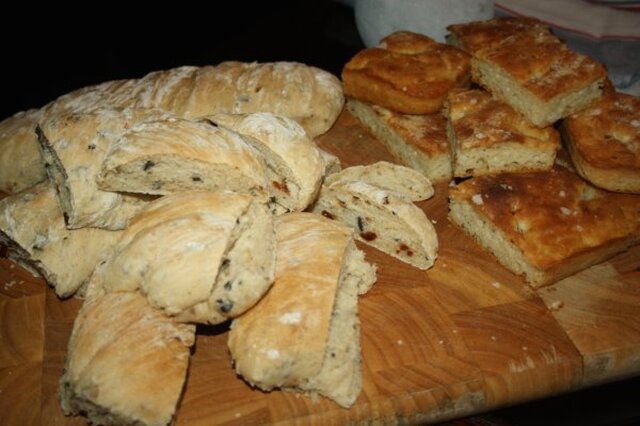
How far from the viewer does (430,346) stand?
99.0 inches

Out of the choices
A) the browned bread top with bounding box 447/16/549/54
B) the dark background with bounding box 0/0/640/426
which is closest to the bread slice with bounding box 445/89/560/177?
the browned bread top with bounding box 447/16/549/54

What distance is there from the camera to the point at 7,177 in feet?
10.4

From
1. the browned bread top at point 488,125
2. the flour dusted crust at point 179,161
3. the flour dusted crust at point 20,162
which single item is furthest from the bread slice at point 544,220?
the flour dusted crust at point 20,162

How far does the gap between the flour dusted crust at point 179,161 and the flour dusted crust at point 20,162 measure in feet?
2.57

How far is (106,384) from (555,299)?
2.12 m

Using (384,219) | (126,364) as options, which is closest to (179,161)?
(126,364)

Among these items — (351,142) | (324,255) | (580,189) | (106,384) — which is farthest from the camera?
(351,142)

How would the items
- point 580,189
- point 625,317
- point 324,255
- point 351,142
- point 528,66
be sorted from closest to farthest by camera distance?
point 324,255 < point 625,317 < point 580,189 < point 528,66 < point 351,142

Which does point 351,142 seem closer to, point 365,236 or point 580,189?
point 365,236

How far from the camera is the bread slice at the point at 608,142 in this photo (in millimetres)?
3059

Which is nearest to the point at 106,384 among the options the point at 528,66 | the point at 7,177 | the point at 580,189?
the point at 7,177

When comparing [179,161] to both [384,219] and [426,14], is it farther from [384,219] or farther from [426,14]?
[426,14]

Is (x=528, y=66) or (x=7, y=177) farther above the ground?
(x=528, y=66)

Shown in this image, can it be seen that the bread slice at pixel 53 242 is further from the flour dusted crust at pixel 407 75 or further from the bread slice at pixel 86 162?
the flour dusted crust at pixel 407 75
